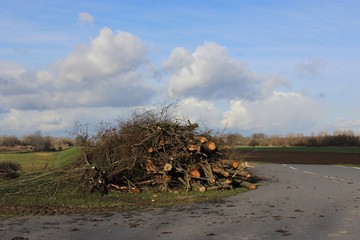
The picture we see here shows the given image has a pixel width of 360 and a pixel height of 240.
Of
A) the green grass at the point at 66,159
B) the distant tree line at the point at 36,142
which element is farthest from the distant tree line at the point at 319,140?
the green grass at the point at 66,159

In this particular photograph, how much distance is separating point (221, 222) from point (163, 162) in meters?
6.13

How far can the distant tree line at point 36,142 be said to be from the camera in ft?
242

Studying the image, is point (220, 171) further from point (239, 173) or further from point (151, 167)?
point (151, 167)

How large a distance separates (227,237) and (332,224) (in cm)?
254

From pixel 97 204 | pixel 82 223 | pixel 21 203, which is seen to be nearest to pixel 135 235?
pixel 82 223

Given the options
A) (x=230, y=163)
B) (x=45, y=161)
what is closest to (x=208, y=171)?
(x=230, y=163)

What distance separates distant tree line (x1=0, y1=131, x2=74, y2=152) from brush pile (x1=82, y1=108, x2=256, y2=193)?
2086 inches

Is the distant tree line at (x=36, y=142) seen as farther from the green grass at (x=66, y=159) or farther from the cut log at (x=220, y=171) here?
the cut log at (x=220, y=171)

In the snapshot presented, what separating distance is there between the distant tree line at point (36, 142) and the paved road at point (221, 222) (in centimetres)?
5847

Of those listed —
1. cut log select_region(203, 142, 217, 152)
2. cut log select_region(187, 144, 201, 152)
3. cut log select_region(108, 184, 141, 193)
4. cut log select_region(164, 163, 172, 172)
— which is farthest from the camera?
cut log select_region(203, 142, 217, 152)

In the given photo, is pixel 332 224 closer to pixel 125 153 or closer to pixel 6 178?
pixel 125 153

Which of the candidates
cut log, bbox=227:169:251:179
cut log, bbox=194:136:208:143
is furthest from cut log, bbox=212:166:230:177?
cut log, bbox=194:136:208:143

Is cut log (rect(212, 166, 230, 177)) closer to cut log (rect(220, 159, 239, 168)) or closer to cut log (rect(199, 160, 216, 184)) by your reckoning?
cut log (rect(199, 160, 216, 184))

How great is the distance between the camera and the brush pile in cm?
1469
